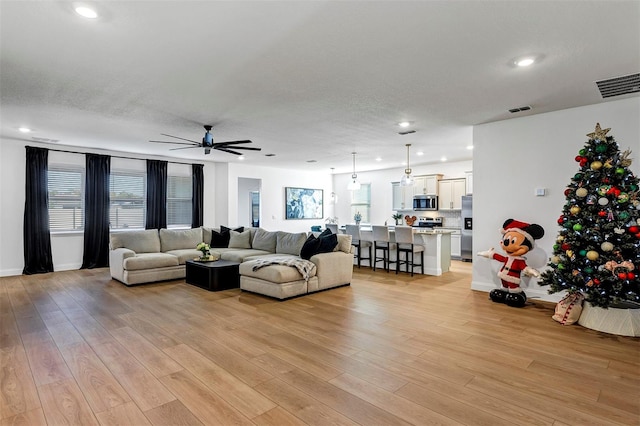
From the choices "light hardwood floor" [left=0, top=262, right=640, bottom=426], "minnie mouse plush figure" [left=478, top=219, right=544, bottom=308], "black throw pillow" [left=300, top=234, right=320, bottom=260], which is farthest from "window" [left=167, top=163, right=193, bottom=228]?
"minnie mouse plush figure" [left=478, top=219, right=544, bottom=308]

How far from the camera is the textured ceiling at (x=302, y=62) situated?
Result: 7.98ft

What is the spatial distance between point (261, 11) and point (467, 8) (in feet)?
4.64

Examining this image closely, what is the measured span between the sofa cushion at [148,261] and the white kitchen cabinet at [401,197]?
6.60 m

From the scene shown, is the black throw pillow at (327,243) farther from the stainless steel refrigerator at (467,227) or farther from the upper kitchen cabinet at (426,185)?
the upper kitchen cabinet at (426,185)

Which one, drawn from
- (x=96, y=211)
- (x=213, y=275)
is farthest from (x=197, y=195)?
(x=213, y=275)

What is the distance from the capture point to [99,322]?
396cm

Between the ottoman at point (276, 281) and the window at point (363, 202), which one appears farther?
the window at point (363, 202)

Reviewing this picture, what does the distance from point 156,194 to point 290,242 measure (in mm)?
4044

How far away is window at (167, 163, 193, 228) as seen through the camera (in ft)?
29.2

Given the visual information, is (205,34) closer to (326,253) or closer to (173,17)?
(173,17)

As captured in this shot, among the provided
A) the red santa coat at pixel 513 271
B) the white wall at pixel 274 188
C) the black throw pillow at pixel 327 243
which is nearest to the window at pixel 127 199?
the white wall at pixel 274 188

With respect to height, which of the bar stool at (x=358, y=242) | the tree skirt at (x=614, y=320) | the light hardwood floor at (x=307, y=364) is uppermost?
the bar stool at (x=358, y=242)

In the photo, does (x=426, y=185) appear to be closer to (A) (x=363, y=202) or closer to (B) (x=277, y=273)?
(A) (x=363, y=202)

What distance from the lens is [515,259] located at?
474 centimetres
